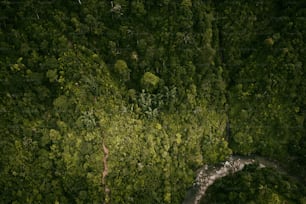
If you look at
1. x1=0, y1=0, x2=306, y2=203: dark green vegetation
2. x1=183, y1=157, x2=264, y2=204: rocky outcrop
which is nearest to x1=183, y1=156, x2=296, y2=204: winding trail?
x1=183, y1=157, x2=264, y2=204: rocky outcrop

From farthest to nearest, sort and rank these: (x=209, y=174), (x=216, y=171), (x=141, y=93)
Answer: (x=216, y=171), (x=209, y=174), (x=141, y=93)

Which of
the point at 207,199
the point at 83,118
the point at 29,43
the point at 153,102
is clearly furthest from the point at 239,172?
the point at 29,43

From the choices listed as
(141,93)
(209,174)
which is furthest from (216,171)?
(141,93)

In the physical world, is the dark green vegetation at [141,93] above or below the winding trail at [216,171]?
above

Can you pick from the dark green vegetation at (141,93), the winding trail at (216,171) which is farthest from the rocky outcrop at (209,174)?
the dark green vegetation at (141,93)

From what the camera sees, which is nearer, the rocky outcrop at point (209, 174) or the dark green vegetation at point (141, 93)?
the dark green vegetation at point (141, 93)

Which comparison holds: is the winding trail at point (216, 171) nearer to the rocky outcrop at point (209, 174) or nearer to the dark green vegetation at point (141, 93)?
the rocky outcrop at point (209, 174)

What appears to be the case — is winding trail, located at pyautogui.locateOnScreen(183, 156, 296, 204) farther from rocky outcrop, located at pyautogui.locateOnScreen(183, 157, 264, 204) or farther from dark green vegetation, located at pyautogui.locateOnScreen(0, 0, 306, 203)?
dark green vegetation, located at pyautogui.locateOnScreen(0, 0, 306, 203)

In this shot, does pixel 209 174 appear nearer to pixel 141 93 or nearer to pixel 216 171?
pixel 216 171
